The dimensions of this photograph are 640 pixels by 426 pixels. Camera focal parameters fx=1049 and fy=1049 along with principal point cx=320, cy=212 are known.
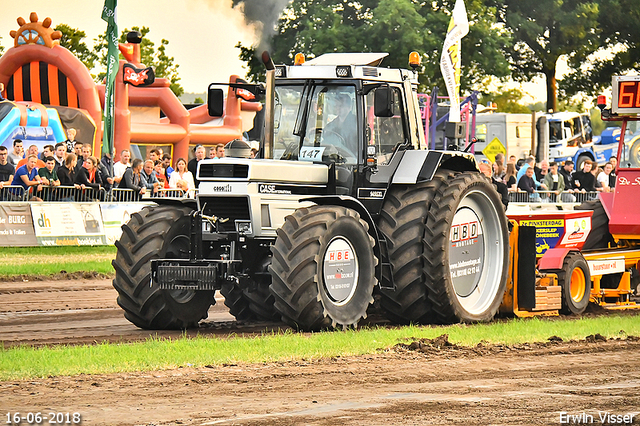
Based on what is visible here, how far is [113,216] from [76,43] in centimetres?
4092

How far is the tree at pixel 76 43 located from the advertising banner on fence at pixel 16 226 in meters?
39.9

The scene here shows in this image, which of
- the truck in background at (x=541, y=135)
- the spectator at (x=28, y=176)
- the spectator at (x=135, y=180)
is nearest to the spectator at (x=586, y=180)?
the truck in background at (x=541, y=135)

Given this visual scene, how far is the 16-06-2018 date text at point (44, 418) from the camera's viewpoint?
20.4 ft

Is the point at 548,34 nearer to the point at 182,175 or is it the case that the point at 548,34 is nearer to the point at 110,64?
the point at 110,64

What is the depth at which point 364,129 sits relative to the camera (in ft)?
36.2

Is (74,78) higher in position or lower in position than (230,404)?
higher

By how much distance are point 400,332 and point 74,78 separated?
19.7 metres

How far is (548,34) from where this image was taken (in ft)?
149

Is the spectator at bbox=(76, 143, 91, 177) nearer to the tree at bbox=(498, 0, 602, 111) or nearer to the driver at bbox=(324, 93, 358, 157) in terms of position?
the driver at bbox=(324, 93, 358, 157)

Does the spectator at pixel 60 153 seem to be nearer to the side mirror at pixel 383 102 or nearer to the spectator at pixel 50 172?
the spectator at pixel 50 172

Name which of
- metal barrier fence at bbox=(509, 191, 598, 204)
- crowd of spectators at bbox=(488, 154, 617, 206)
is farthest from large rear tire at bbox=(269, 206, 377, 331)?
metal barrier fence at bbox=(509, 191, 598, 204)

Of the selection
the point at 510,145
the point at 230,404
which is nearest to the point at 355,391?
the point at 230,404

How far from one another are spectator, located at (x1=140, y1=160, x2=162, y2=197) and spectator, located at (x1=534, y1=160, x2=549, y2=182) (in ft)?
34.4

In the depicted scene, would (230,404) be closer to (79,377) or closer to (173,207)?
(79,377)
